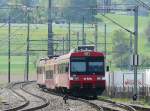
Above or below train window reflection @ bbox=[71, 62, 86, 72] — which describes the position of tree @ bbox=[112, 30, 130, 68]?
above

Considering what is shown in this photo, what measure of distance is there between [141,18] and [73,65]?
116088 mm

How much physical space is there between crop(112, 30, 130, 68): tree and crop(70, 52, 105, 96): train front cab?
264ft

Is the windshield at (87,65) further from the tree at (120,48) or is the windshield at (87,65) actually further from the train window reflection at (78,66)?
the tree at (120,48)

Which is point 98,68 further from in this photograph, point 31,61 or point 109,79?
point 31,61

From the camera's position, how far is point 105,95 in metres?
55.9

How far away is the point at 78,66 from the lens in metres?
46.6

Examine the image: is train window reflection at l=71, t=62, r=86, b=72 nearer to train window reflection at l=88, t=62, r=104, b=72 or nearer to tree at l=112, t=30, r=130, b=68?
train window reflection at l=88, t=62, r=104, b=72

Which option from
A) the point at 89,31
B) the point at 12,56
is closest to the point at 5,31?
the point at 12,56

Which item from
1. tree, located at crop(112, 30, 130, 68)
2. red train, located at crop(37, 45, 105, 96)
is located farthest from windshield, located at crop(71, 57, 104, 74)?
tree, located at crop(112, 30, 130, 68)

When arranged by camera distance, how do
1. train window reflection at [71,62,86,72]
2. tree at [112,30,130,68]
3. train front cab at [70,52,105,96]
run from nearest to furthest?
train front cab at [70,52,105,96] < train window reflection at [71,62,86,72] < tree at [112,30,130,68]

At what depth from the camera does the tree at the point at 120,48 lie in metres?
132

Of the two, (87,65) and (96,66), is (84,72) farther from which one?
(96,66)

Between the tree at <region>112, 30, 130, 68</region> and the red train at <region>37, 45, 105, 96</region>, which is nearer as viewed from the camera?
the red train at <region>37, 45, 105, 96</region>

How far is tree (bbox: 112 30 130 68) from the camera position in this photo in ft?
432
